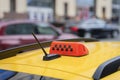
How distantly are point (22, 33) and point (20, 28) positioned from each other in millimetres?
174

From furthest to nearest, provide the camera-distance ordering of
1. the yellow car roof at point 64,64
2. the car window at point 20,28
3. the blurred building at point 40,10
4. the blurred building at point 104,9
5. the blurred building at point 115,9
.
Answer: the blurred building at point 115,9
the blurred building at point 104,9
the blurred building at point 40,10
the car window at point 20,28
the yellow car roof at point 64,64

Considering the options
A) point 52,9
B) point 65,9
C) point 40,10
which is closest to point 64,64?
point 40,10

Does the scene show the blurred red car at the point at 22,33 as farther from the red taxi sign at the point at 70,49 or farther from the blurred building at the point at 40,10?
the blurred building at the point at 40,10

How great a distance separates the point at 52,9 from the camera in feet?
137

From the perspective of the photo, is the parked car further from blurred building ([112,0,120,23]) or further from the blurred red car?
blurred building ([112,0,120,23])

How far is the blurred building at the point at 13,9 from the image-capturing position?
3438 centimetres

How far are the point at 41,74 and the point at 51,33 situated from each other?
9.71 metres

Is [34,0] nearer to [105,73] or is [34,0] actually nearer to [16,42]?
[16,42]

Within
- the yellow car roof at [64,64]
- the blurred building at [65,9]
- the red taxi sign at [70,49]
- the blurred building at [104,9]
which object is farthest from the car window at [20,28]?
the blurred building at [104,9]

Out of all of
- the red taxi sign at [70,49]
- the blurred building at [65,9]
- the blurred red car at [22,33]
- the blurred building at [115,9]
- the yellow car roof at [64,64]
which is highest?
the red taxi sign at [70,49]

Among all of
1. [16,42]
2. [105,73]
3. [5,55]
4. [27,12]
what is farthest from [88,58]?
[27,12]

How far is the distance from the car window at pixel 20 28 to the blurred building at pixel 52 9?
87.2 feet

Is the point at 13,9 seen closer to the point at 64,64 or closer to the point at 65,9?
the point at 65,9

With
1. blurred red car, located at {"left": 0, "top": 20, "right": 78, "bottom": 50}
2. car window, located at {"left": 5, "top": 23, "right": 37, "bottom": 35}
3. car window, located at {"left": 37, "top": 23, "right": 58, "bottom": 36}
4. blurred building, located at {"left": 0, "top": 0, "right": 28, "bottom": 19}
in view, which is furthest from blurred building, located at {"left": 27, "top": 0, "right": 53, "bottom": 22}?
car window, located at {"left": 5, "top": 23, "right": 37, "bottom": 35}
